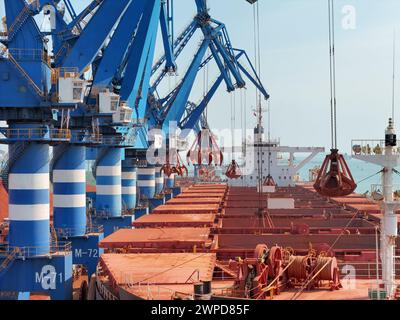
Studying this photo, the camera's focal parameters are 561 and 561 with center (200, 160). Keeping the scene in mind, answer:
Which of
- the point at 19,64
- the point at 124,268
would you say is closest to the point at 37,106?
the point at 19,64

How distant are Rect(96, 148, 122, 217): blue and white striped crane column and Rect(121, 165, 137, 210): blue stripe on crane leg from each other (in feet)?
35.9

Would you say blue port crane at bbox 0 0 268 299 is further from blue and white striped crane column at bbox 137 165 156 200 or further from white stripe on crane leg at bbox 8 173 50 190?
blue and white striped crane column at bbox 137 165 156 200

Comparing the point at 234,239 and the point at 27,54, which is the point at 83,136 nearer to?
the point at 27,54

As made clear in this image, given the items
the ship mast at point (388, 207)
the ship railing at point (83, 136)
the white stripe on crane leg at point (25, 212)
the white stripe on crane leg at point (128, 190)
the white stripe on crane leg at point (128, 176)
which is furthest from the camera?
the white stripe on crane leg at point (128, 176)

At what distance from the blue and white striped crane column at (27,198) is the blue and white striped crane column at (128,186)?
2704 centimetres

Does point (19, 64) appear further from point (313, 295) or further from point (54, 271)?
point (313, 295)

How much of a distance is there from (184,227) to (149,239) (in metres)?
6.38

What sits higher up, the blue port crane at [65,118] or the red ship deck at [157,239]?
the blue port crane at [65,118]

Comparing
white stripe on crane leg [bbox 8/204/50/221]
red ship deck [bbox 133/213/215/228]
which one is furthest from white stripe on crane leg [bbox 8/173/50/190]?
red ship deck [bbox 133/213/215/228]

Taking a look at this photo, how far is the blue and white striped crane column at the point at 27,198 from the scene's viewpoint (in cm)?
2341

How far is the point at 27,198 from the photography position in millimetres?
23359

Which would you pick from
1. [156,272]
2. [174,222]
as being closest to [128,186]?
[174,222]

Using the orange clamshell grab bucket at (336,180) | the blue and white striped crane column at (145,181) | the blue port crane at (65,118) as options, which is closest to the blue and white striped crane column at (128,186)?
the blue port crane at (65,118)

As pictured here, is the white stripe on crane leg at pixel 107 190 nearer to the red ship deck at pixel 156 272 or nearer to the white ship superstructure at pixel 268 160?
the red ship deck at pixel 156 272
